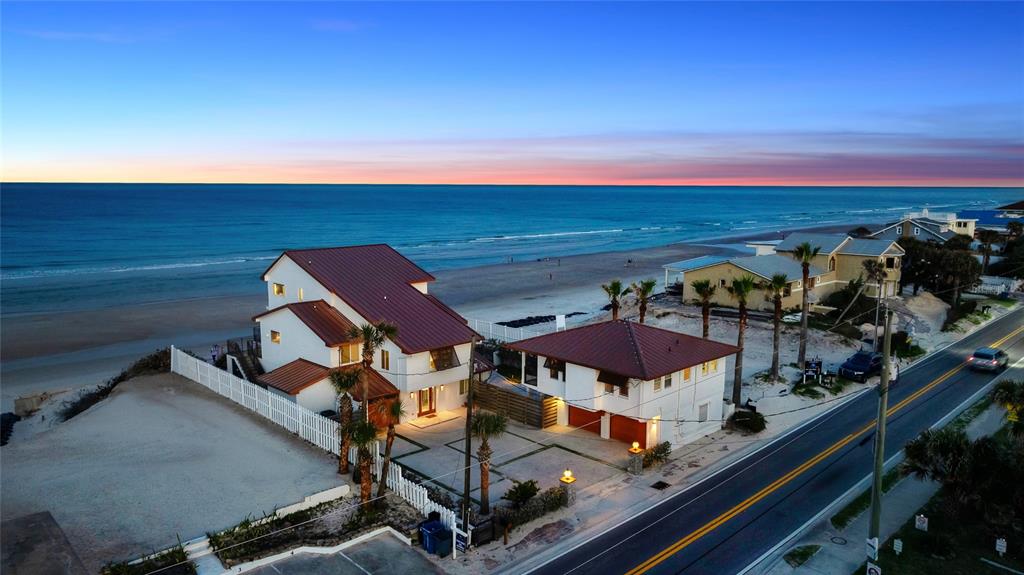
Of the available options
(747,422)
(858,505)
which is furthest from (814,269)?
(858,505)

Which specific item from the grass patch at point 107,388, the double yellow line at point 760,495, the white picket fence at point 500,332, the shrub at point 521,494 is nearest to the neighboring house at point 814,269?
the white picket fence at point 500,332

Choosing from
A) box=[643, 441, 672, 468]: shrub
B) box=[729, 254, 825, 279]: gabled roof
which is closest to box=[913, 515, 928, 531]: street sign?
box=[643, 441, 672, 468]: shrub

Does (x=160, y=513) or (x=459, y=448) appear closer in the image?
(x=160, y=513)

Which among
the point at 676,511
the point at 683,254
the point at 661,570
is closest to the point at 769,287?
the point at 676,511

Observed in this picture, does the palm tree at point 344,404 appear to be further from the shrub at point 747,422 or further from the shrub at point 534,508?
the shrub at point 747,422

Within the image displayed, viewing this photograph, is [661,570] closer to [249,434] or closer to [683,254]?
[249,434]

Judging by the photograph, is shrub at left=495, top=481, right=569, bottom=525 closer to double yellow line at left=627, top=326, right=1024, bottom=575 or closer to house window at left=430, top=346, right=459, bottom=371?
double yellow line at left=627, top=326, right=1024, bottom=575
